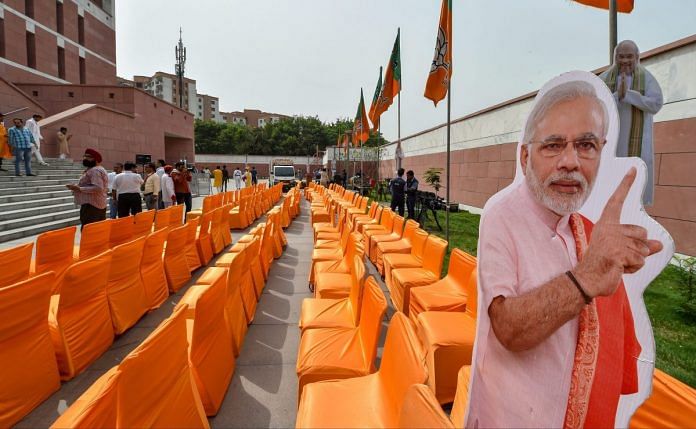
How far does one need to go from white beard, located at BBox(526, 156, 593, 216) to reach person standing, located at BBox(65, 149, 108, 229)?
736cm

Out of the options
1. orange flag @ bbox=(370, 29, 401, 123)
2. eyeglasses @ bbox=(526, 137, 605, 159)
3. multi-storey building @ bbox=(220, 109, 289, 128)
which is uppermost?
multi-storey building @ bbox=(220, 109, 289, 128)

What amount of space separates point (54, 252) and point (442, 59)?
5.86 meters

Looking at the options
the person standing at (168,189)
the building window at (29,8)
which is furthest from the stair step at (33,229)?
the building window at (29,8)

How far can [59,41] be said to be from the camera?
92.2 feet

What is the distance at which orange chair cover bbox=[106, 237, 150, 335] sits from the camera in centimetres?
380

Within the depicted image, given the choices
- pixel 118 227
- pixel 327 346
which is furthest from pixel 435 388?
pixel 118 227

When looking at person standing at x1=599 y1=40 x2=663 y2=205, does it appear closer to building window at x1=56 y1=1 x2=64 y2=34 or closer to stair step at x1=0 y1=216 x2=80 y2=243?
stair step at x1=0 y1=216 x2=80 y2=243

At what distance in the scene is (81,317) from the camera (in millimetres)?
3297

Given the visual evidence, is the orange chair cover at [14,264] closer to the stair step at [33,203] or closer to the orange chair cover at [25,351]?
the orange chair cover at [25,351]

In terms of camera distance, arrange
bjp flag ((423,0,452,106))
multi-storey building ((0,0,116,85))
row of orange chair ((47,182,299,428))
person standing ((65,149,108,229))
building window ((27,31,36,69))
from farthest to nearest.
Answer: building window ((27,31,36,69)) < multi-storey building ((0,0,116,85)) < person standing ((65,149,108,229)) < bjp flag ((423,0,452,106)) < row of orange chair ((47,182,299,428))

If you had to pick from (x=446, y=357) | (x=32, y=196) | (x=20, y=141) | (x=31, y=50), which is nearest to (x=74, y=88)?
(x=31, y=50)

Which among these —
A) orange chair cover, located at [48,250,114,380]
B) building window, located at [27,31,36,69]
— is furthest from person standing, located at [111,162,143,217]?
building window, located at [27,31,36,69]

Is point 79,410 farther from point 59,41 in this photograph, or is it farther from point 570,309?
point 59,41

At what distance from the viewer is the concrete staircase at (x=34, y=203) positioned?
9164 millimetres
